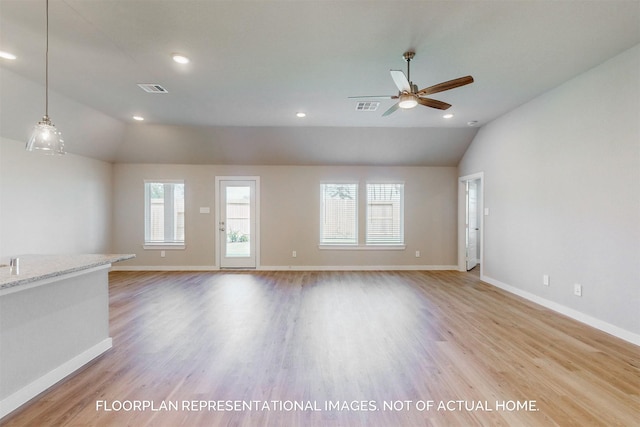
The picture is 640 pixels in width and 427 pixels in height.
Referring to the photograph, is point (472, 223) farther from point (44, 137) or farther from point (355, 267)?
point (44, 137)

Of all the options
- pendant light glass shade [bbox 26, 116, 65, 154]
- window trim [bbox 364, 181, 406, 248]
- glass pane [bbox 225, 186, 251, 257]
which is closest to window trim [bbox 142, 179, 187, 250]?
glass pane [bbox 225, 186, 251, 257]

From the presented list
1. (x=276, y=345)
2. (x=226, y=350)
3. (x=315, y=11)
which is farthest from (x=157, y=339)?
(x=315, y=11)

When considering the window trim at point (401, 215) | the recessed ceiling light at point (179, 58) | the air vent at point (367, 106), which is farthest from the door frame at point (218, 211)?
the recessed ceiling light at point (179, 58)

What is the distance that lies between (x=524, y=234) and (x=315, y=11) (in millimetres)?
4342

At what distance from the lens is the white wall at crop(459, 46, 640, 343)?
112 inches

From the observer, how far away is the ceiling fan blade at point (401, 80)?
2414mm

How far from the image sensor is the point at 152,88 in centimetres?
370

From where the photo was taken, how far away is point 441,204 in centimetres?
643

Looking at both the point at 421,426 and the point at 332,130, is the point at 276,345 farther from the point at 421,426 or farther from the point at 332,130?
the point at 332,130

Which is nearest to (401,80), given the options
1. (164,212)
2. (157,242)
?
(164,212)

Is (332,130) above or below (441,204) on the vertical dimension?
above

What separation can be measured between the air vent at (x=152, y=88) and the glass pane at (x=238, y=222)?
9.19 ft

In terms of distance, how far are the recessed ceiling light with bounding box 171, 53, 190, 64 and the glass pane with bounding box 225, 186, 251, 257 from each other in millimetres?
3533

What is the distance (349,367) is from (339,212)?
4.34 m
